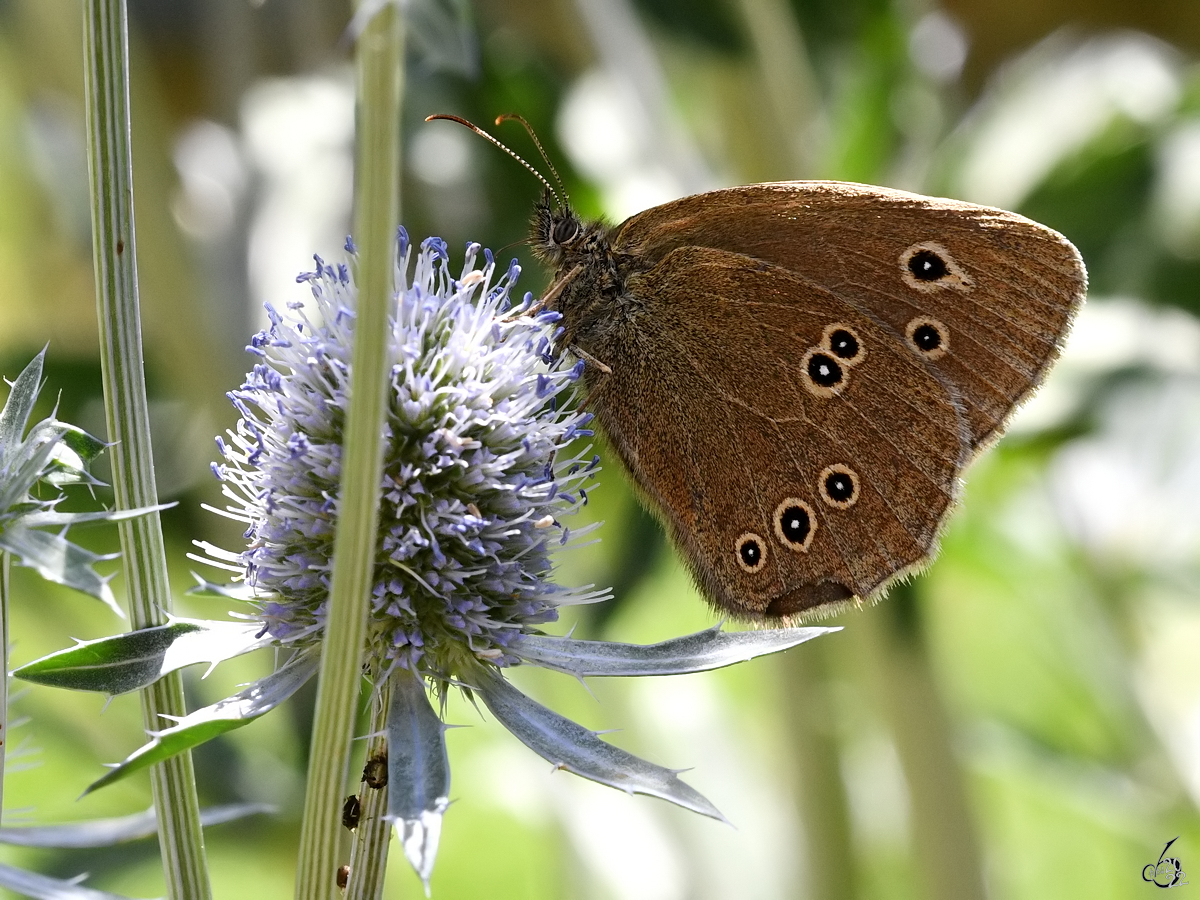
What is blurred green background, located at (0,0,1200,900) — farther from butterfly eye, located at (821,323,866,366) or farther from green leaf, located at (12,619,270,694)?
green leaf, located at (12,619,270,694)

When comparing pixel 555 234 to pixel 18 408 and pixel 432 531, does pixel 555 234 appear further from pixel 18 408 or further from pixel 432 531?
pixel 18 408

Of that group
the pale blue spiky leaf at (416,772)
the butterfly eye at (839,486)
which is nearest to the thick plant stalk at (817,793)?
the butterfly eye at (839,486)

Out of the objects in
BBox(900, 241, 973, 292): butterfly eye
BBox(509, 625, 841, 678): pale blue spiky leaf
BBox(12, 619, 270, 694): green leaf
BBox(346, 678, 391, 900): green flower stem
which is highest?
BBox(900, 241, 973, 292): butterfly eye

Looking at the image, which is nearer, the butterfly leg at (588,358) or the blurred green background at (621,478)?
the butterfly leg at (588,358)

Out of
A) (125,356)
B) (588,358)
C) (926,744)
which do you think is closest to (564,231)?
(588,358)

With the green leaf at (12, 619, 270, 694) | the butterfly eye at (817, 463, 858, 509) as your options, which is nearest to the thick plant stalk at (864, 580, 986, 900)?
the butterfly eye at (817, 463, 858, 509)

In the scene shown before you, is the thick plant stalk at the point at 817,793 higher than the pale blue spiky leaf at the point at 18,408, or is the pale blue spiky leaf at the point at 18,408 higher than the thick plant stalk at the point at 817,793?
the pale blue spiky leaf at the point at 18,408

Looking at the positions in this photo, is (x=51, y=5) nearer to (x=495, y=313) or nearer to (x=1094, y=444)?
(x=495, y=313)

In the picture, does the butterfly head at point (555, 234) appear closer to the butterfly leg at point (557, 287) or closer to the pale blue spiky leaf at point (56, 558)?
the butterfly leg at point (557, 287)
